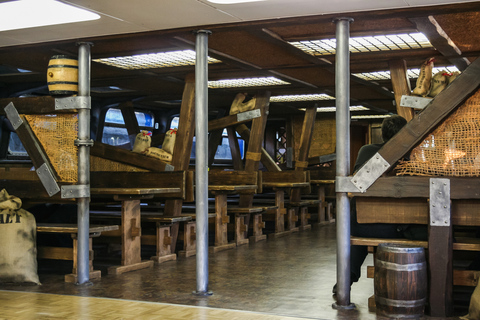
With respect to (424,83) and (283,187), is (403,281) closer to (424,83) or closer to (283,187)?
(424,83)

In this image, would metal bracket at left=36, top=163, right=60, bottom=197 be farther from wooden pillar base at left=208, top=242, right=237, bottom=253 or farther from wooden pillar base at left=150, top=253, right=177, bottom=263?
wooden pillar base at left=208, top=242, right=237, bottom=253

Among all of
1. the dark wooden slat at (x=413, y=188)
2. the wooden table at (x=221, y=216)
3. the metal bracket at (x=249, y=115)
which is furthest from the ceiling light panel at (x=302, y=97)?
the dark wooden slat at (x=413, y=188)

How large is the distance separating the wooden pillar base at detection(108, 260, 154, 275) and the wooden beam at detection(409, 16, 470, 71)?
372cm

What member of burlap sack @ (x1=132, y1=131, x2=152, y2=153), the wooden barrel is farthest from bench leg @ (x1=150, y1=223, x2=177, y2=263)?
the wooden barrel

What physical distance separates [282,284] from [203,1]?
2680 millimetres

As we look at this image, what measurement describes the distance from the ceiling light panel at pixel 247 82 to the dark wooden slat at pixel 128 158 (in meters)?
1.73

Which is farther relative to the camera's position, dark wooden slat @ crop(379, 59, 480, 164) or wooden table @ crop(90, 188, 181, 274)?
wooden table @ crop(90, 188, 181, 274)

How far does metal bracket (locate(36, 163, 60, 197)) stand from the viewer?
5.63 metres

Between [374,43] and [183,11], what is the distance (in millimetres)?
2184

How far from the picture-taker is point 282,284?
17.9 ft

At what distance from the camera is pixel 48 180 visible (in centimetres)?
566

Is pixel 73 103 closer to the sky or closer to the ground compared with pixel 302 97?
closer to the ground

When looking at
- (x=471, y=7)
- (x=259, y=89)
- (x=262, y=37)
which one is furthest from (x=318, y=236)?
(x=471, y=7)

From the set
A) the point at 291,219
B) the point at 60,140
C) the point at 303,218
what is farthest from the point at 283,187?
the point at 60,140
